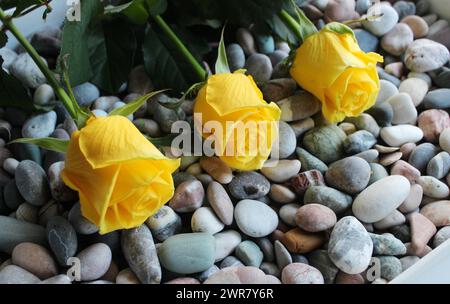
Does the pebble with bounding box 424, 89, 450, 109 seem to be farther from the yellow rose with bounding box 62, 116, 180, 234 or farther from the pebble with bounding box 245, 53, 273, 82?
the yellow rose with bounding box 62, 116, 180, 234

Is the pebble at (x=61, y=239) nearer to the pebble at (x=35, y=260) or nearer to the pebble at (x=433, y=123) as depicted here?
the pebble at (x=35, y=260)

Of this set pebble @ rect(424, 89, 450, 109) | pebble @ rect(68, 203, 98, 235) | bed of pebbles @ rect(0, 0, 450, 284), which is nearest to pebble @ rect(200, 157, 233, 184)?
bed of pebbles @ rect(0, 0, 450, 284)

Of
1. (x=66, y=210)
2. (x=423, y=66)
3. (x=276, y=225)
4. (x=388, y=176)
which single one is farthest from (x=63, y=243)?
(x=423, y=66)

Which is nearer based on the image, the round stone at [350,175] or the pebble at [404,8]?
the round stone at [350,175]

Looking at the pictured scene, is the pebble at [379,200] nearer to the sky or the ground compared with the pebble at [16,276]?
nearer to the ground

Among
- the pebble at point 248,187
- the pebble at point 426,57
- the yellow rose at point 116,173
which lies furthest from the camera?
the pebble at point 426,57

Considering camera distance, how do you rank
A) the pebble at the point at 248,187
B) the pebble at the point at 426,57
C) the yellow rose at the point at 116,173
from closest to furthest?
the yellow rose at the point at 116,173, the pebble at the point at 248,187, the pebble at the point at 426,57

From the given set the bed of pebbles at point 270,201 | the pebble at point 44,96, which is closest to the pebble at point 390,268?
the bed of pebbles at point 270,201
